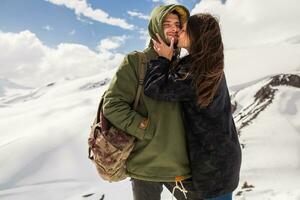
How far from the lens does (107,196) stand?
224ft

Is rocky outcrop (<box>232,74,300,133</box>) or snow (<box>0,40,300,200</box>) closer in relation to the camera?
snow (<box>0,40,300,200</box>)

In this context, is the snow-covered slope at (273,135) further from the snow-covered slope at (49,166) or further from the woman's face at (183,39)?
the snow-covered slope at (49,166)

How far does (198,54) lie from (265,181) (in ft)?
76.2

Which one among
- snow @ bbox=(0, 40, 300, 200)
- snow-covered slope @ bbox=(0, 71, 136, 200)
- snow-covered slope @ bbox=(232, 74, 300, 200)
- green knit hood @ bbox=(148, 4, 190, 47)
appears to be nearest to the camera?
green knit hood @ bbox=(148, 4, 190, 47)

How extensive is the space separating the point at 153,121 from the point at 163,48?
0.56 metres

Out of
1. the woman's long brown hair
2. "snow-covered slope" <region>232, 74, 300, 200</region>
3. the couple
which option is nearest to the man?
the couple

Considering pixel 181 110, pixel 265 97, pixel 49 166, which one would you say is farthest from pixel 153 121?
pixel 49 166

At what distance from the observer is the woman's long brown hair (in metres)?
3.38

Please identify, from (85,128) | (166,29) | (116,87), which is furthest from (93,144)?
(85,128)

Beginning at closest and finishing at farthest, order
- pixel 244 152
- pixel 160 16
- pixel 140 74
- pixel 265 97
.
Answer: pixel 160 16 → pixel 140 74 → pixel 244 152 → pixel 265 97

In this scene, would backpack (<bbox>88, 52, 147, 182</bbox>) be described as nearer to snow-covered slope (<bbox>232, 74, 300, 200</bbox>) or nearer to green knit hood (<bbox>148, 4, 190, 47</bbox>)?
green knit hood (<bbox>148, 4, 190, 47</bbox>)

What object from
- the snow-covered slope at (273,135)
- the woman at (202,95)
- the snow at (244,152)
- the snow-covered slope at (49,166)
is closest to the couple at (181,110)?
the woman at (202,95)

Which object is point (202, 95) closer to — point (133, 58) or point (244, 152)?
point (133, 58)

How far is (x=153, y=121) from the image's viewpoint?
349 cm
